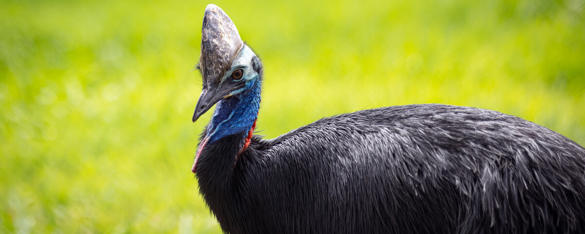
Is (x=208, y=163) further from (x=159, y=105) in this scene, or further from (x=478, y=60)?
(x=478, y=60)

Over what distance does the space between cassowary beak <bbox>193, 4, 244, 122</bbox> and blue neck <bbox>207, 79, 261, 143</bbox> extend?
0.12 m

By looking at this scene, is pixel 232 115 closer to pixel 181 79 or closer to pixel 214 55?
pixel 214 55

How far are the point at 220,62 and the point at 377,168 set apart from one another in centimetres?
79

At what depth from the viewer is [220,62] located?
2.71 meters

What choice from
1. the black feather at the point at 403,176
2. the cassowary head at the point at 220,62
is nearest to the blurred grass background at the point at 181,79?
the black feather at the point at 403,176

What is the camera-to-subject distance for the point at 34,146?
533cm

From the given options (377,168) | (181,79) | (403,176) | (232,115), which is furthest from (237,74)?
(181,79)

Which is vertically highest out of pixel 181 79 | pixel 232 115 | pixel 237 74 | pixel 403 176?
pixel 181 79

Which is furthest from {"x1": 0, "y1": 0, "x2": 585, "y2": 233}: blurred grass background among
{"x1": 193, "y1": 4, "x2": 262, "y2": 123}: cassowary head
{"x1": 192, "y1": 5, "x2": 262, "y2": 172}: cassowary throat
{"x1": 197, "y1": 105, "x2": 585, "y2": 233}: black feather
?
{"x1": 193, "y1": 4, "x2": 262, "y2": 123}: cassowary head

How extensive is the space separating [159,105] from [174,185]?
1.31 m

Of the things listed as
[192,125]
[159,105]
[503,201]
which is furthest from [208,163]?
[159,105]

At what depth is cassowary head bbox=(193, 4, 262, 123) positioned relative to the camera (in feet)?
8.86

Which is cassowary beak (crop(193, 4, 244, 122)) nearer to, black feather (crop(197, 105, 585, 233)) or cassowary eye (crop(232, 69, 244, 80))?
cassowary eye (crop(232, 69, 244, 80))

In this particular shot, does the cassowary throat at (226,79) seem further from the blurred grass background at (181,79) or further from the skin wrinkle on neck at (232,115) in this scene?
the blurred grass background at (181,79)
